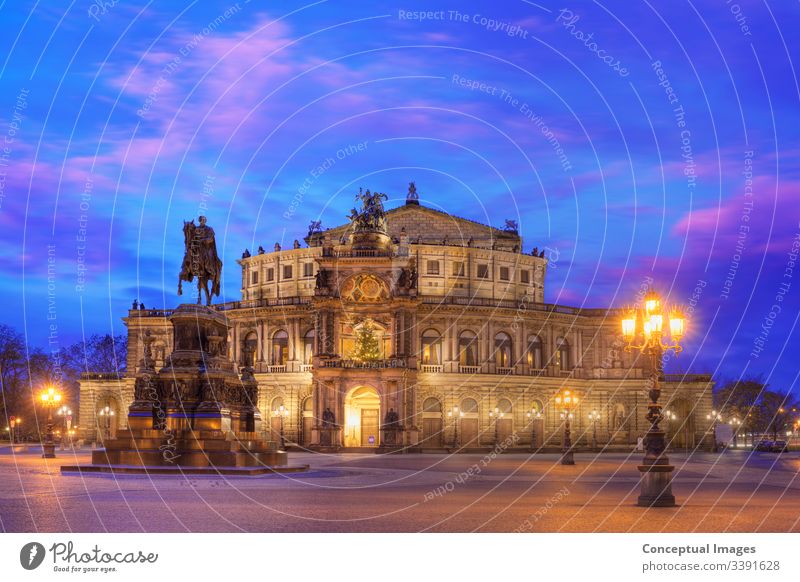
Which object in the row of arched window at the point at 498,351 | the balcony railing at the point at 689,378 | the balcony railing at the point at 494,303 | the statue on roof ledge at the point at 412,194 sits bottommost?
the balcony railing at the point at 689,378

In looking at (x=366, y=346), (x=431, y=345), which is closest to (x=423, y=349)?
(x=431, y=345)

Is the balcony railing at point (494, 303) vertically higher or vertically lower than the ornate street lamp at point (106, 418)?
higher

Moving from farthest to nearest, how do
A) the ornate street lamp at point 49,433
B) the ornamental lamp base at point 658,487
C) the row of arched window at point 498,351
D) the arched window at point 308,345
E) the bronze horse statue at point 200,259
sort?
the arched window at point 308,345, the row of arched window at point 498,351, the ornate street lamp at point 49,433, the bronze horse statue at point 200,259, the ornamental lamp base at point 658,487

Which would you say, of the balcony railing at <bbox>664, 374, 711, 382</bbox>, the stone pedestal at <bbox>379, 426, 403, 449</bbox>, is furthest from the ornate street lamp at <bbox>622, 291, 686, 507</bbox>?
the balcony railing at <bbox>664, 374, 711, 382</bbox>

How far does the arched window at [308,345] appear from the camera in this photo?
326ft

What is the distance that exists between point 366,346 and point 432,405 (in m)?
9.26

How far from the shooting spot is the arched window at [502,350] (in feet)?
327

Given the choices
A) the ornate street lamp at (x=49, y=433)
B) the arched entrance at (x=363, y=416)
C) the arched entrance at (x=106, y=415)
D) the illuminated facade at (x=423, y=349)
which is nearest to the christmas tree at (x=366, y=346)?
the illuminated facade at (x=423, y=349)

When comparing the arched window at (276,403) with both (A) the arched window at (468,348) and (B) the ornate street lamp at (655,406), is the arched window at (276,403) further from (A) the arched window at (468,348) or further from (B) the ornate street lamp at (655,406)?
(B) the ornate street lamp at (655,406)

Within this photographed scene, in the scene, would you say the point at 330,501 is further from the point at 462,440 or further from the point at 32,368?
the point at 32,368

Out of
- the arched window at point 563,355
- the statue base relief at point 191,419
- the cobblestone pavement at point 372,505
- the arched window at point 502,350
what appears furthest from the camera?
the arched window at point 563,355

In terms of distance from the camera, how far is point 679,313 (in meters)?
27.7

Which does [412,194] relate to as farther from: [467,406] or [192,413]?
[192,413]

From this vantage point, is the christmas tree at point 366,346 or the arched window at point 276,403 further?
the arched window at point 276,403
